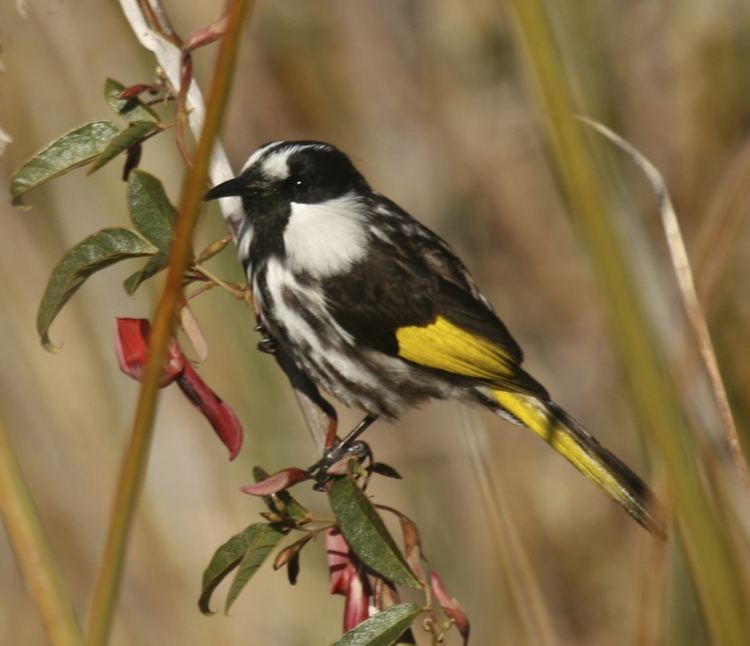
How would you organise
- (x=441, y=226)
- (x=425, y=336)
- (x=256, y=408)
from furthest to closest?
(x=441, y=226), (x=256, y=408), (x=425, y=336)

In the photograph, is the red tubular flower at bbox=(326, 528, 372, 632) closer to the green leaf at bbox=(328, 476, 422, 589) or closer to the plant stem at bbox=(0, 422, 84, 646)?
the green leaf at bbox=(328, 476, 422, 589)

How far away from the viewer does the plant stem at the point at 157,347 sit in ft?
2.93

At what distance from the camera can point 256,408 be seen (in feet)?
8.55

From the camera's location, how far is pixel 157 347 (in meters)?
0.94

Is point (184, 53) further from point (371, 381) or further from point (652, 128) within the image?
point (652, 128)

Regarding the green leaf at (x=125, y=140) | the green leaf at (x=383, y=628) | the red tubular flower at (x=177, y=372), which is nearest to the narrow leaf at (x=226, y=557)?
the red tubular flower at (x=177, y=372)

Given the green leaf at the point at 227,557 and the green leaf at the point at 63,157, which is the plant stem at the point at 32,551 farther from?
the green leaf at the point at 63,157

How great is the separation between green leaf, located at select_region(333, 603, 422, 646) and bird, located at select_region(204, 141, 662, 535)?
2.58 ft

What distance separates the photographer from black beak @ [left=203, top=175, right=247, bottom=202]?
1752 millimetres

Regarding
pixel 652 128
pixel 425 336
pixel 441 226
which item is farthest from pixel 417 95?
pixel 425 336

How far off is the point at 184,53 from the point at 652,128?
2.19 m

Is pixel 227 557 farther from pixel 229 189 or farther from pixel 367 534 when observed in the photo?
→ pixel 229 189

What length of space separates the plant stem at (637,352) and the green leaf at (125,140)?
1.79 feet

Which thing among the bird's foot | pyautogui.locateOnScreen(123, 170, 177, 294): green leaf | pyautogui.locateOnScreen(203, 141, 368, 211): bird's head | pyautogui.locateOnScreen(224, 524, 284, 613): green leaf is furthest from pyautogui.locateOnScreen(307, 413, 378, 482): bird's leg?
pyautogui.locateOnScreen(203, 141, 368, 211): bird's head
